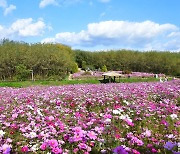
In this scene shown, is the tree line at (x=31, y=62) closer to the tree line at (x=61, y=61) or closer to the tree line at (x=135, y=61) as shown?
the tree line at (x=61, y=61)

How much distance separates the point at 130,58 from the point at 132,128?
173 ft

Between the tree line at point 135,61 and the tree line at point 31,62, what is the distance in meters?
12.8

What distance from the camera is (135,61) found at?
56.3 metres

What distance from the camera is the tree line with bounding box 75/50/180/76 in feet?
181

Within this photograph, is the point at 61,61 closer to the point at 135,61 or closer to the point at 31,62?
the point at 31,62

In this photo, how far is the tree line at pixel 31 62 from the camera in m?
39.4

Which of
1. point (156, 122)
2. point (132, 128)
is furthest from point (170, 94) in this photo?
point (132, 128)

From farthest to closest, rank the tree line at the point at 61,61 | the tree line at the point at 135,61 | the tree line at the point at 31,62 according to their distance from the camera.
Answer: the tree line at the point at 135,61, the tree line at the point at 61,61, the tree line at the point at 31,62

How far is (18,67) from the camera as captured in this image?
38156 millimetres

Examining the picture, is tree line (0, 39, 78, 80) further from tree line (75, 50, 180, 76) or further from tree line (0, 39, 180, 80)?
tree line (75, 50, 180, 76)

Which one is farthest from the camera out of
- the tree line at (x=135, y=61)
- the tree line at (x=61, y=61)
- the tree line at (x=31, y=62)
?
the tree line at (x=135, y=61)

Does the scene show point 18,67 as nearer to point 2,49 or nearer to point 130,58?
point 2,49

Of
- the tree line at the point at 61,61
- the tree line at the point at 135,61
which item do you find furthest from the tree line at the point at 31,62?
the tree line at the point at 135,61

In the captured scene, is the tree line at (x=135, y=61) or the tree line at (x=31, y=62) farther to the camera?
the tree line at (x=135, y=61)
